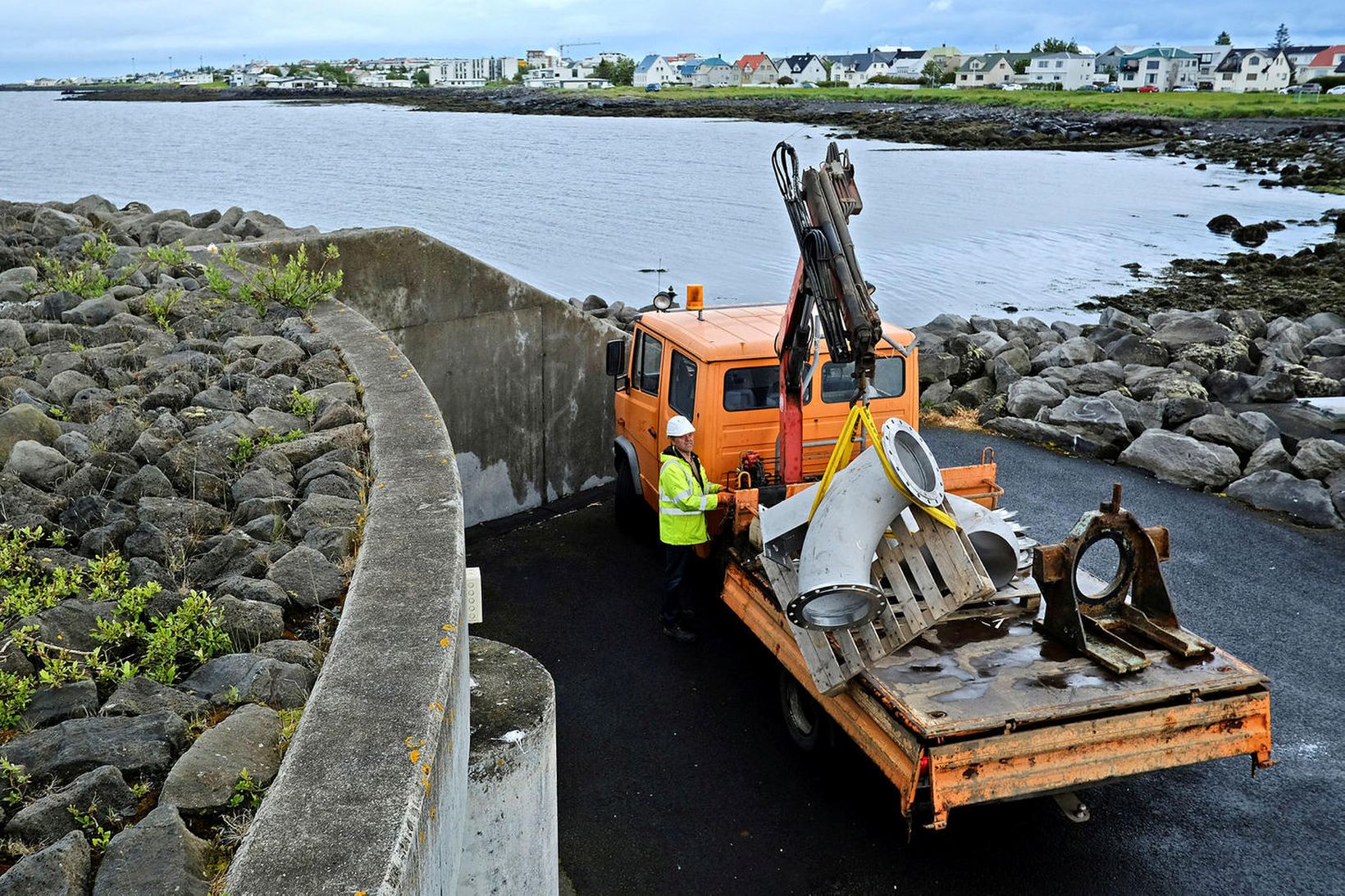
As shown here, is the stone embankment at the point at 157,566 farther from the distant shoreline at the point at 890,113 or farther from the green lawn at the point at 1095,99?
the green lawn at the point at 1095,99

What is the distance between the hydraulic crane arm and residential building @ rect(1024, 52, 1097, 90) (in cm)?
15133

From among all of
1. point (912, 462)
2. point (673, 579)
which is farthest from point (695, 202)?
point (912, 462)

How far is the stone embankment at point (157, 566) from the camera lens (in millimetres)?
→ 3209

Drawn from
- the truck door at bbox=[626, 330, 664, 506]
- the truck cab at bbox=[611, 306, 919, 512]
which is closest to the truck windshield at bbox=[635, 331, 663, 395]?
the truck door at bbox=[626, 330, 664, 506]

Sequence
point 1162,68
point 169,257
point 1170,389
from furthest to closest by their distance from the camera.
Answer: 1. point 1162,68
2. point 1170,389
3. point 169,257

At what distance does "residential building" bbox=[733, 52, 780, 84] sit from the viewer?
6826 inches

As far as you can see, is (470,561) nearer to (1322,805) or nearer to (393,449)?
(393,449)

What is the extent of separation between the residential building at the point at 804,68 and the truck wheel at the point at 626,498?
17282 centimetres

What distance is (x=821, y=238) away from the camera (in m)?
7.59

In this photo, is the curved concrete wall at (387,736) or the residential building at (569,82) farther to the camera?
the residential building at (569,82)

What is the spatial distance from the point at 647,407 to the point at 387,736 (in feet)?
22.4

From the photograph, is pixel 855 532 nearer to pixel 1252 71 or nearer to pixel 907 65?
pixel 1252 71

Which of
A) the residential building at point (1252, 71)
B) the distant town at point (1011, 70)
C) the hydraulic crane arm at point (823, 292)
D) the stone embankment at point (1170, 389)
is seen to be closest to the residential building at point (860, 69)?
the distant town at point (1011, 70)

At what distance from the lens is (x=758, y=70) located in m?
174
